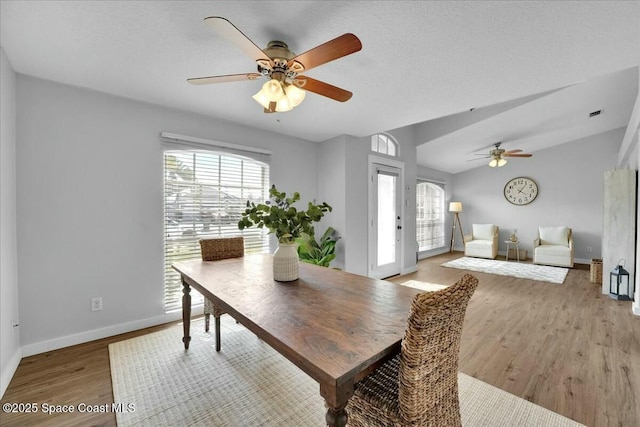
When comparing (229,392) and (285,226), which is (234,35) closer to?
(285,226)

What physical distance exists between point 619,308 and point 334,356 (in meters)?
4.47

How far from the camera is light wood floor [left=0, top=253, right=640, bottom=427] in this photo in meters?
1.64

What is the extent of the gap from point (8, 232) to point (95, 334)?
1.12 m

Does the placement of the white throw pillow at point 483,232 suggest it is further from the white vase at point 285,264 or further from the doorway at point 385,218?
the white vase at point 285,264

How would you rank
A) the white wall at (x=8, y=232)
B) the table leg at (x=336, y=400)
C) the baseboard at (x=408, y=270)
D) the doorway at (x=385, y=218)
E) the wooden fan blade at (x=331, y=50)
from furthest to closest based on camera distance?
1. the baseboard at (x=408, y=270)
2. the doorway at (x=385, y=218)
3. the white wall at (x=8, y=232)
4. the wooden fan blade at (x=331, y=50)
5. the table leg at (x=336, y=400)

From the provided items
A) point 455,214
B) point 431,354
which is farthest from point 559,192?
point 431,354

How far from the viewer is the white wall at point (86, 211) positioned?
2.20m

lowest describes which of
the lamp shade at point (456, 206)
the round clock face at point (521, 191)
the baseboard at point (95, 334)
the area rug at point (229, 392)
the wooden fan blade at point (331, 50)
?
the area rug at point (229, 392)

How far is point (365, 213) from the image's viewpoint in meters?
4.22

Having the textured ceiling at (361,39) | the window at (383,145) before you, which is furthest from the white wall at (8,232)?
the window at (383,145)

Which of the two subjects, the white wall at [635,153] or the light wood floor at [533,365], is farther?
the white wall at [635,153]

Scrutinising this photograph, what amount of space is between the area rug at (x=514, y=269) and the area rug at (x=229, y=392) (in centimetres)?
403

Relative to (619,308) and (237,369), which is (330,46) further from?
A: (619,308)

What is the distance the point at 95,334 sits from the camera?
246 centimetres
